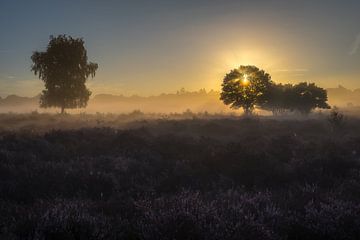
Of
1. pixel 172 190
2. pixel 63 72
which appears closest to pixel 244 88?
pixel 63 72

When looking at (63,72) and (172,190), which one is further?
(63,72)

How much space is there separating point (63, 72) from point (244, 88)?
2540 centimetres

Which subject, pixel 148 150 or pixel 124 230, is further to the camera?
pixel 148 150

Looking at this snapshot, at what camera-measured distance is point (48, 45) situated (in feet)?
159

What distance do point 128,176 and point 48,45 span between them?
137 ft

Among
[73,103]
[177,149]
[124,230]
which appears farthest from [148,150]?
[73,103]

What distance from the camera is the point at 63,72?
159 feet

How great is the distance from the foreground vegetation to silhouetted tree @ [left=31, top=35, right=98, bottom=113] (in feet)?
101

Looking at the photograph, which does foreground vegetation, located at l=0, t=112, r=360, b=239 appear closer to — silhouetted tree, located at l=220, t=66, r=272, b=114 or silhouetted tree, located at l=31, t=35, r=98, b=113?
silhouetted tree, located at l=31, t=35, r=98, b=113

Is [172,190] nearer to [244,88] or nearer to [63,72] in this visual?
[63,72]

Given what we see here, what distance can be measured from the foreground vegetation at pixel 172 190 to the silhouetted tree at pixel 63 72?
30.7 metres

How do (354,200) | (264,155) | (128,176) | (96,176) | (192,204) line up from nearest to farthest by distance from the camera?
1. (192,204)
2. (354,200)
3. (96,176)
4. (128,176)
5. (264,155)

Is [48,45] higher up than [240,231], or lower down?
higher up

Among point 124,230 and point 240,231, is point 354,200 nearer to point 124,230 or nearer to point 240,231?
point 240,231
